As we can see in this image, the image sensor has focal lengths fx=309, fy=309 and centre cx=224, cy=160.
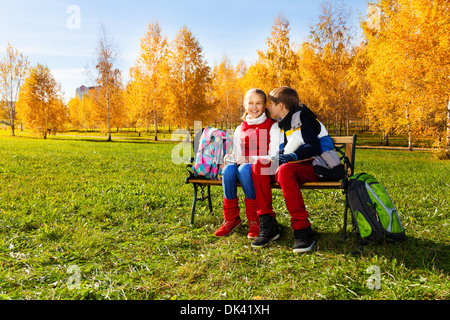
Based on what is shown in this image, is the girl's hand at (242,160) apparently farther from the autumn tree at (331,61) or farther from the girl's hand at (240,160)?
the autumn tree at (331,61)

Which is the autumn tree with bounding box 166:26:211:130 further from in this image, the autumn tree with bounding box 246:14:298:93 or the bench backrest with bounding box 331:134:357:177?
the bench backrest with bounding box 331:134:357:177

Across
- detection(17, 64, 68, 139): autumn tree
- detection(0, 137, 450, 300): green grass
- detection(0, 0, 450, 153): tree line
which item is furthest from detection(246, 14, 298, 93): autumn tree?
detection(17, 64, 68, 139): autumn tree

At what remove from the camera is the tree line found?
38.9 ft

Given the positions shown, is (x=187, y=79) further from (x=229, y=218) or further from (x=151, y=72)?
(x=229, y=218)

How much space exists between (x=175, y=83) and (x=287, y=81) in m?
8.90

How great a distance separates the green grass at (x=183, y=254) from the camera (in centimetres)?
237

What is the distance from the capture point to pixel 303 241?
Answer: 10.2ft

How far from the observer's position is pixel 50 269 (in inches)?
108

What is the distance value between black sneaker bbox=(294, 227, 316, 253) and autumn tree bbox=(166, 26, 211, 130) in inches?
880

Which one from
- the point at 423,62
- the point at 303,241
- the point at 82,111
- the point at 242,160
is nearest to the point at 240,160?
the point at 242,160

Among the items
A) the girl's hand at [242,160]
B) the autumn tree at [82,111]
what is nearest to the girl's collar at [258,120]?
the girl's hand at [242,160]
